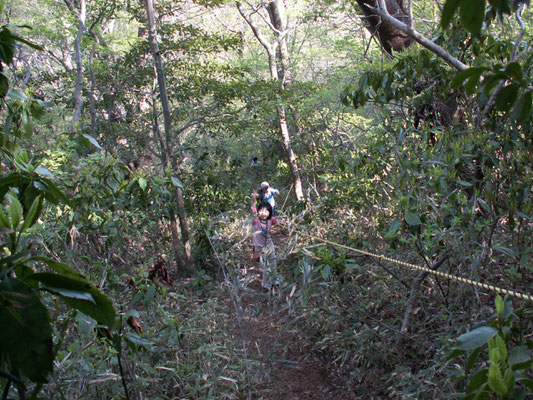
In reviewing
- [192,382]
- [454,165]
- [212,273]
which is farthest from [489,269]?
[212,273]

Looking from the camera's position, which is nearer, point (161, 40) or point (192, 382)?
point (192, 382)

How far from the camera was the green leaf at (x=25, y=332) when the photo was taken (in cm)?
72

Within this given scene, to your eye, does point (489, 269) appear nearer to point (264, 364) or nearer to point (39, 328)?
point (264, 364)

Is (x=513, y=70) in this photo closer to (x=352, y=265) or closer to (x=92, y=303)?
(x=92, y=303)

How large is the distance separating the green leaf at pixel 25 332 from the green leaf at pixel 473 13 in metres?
1.03

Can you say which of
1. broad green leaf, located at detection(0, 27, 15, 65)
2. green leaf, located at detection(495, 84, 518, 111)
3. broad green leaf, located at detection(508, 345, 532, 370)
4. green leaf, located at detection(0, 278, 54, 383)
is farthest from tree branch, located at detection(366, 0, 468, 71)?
green leaf, located at detection(0, 278, 54, 383)

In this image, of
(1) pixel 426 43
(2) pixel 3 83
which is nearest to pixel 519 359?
(2) pixel 3 83

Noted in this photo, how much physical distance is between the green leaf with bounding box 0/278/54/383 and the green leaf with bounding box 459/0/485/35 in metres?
1.03

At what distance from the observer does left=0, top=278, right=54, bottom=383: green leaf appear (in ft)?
2.38

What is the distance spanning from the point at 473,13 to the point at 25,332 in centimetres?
108

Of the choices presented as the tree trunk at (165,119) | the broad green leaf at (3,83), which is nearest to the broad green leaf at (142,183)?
the broad green leaf at (3,83)

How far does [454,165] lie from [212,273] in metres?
5.46

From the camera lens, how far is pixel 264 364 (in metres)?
3.93

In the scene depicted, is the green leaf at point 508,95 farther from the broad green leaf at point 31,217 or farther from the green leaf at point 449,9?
the broad green leaf at point 31,217
